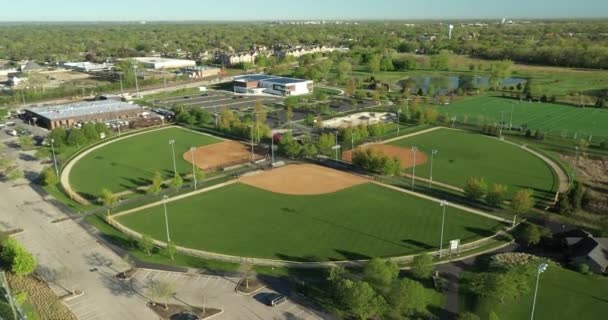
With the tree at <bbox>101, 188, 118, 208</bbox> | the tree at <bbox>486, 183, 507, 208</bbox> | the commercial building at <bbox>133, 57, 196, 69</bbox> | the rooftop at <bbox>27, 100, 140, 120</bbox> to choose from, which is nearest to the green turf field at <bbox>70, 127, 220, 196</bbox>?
the tree at <bbox>101, 188, 118, 208</bbox>

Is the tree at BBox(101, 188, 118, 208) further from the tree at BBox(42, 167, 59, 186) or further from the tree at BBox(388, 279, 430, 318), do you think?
the tree at BBox(388, 279, 430, 318)

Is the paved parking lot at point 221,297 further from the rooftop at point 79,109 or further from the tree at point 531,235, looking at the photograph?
the rooftop at point 79,109

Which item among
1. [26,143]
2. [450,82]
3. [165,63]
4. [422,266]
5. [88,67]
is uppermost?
[165,63]

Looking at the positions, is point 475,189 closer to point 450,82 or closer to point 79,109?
point 79,109

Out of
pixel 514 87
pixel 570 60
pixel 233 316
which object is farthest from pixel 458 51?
pixel 233 316

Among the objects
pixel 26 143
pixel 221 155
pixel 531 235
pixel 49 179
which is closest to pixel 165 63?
pixel 26 143

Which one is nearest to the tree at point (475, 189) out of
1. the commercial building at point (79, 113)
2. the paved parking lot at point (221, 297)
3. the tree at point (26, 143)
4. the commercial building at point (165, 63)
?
the paved parking lot at point (221, 297)

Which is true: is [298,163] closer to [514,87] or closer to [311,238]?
[311,238]
